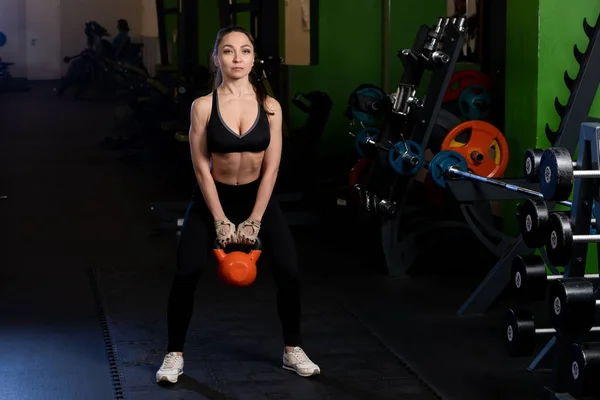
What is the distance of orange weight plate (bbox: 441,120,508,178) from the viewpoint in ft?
10.9

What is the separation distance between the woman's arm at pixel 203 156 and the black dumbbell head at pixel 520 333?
27.7 inches

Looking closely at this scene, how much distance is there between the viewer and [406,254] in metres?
3.63

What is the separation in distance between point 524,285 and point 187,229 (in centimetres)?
81

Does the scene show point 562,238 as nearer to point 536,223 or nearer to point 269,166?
point 536,223

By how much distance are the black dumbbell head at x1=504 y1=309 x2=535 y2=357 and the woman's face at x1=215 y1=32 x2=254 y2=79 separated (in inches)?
32.5

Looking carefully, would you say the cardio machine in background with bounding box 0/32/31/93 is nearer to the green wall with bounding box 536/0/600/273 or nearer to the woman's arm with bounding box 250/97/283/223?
the green wall with bounding box 536/0/600/273

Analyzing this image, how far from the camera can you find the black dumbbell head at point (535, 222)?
6.69ft

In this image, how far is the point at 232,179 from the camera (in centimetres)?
248

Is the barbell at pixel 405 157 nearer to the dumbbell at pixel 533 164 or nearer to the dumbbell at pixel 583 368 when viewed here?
the dumbbell at pixel 533 164

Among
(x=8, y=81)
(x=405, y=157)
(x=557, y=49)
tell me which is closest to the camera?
(x=557, y=49)

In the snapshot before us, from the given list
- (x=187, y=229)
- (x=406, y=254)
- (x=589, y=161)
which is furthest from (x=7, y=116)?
(x=589, y=161)

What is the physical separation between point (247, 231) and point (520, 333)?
68 cm

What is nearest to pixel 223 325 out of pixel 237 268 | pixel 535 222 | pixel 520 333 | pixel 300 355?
pixel 300 355

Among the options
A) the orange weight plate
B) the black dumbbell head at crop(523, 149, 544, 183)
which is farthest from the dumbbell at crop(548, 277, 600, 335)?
the orange weight plate
